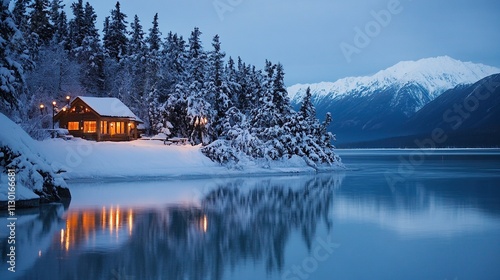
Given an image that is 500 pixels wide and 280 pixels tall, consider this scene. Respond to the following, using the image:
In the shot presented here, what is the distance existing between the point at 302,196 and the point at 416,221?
12.0 meters

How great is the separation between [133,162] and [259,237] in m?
32.5

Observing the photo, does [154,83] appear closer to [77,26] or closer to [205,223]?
[77,26]

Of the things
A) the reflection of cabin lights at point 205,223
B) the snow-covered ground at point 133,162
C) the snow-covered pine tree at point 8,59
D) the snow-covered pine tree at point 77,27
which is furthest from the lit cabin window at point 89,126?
the reflection of cabin lights at point 205,223

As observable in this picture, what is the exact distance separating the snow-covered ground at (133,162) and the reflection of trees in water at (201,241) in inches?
671

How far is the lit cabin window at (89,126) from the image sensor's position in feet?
196

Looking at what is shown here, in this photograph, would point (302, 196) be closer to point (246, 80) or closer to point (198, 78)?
point (198, 78)

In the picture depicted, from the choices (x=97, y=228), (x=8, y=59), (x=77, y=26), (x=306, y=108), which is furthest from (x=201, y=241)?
(x=77, y=26)

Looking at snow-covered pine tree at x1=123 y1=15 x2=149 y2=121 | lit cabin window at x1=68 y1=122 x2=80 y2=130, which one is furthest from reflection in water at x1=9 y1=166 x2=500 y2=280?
snow-covered pine tree at x1=123 y1=15 x2=149 y2=121

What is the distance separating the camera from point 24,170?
2625cm

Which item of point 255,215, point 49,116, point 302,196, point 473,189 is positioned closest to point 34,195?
point 255,215

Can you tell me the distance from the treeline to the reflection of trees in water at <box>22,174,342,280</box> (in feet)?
93.6

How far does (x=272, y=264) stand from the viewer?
1431cm

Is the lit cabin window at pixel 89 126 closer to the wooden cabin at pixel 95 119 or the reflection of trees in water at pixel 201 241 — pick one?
the wooden cabin at pixel 95 119

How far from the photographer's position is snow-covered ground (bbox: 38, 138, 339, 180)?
44.8m
